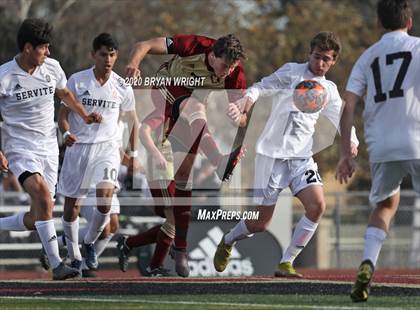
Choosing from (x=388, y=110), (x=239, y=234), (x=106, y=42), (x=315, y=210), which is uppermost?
(x=106, y=42)

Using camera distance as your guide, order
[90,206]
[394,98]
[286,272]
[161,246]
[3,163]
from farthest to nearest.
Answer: [90,206]
[161,246]
[286,272]
[3,163]
[394,98]

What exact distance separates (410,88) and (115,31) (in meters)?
26.4

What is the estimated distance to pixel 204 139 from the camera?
12.4 metres

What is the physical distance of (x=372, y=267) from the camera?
29.2 feet

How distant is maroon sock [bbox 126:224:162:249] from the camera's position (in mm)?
13188

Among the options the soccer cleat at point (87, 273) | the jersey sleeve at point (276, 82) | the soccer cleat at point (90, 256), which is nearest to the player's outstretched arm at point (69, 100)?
the jersey sleeve at point (276, 82)

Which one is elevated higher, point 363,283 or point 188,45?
point 188,45

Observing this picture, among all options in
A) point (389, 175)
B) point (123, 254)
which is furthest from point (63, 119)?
point (389, 175)

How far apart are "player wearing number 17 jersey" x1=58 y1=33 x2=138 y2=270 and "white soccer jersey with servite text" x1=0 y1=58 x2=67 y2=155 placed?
1660 mm

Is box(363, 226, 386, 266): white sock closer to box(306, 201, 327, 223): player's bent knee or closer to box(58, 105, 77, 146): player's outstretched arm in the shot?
box(306, 201, 327, 223): player's bent knee

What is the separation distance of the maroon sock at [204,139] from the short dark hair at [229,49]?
847mm

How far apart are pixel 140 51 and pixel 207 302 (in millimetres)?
3033

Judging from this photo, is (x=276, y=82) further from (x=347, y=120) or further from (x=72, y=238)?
(x=72, y=238)

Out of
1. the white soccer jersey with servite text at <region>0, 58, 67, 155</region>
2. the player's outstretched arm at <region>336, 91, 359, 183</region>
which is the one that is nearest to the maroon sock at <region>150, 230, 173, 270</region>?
the white soccer jersey with servite text at <region>0, 58, 67, 155</region>
